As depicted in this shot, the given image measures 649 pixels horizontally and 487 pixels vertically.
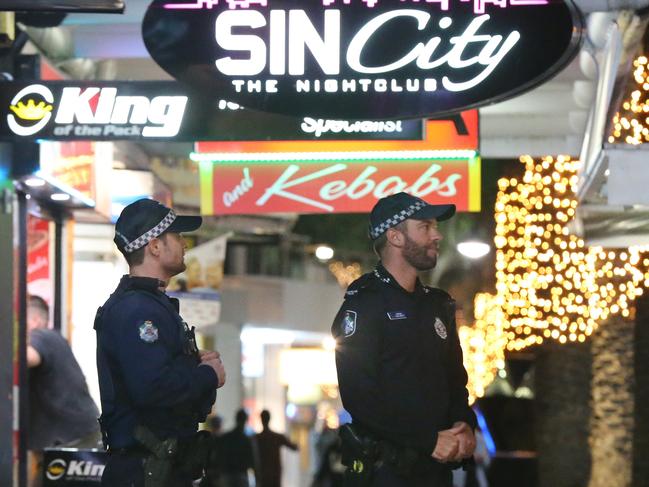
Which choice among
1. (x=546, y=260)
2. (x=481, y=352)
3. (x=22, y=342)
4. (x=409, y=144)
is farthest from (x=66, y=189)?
(x=481, y=352)

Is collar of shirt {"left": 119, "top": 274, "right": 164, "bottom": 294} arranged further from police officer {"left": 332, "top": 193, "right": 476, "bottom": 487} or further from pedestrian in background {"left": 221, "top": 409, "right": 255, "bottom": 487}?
pedestrian in background {"left": 221, "top": 409, "right": 255, "bottom": 487}

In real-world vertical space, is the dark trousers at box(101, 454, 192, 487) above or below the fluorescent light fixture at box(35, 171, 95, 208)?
below

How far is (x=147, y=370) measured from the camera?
5.79 meters

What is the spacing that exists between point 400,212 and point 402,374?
75cm

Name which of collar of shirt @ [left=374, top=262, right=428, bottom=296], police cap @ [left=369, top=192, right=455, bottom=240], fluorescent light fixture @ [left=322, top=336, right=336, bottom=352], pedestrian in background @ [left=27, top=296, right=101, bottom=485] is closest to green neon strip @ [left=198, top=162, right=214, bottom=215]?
pedestrian in background @ [left=27, top=296, right=101, bottom=485]

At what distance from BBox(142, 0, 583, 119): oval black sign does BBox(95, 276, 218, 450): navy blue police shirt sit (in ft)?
7.25

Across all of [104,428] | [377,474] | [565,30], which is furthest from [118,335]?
[565,30]

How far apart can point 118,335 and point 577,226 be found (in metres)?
4.41

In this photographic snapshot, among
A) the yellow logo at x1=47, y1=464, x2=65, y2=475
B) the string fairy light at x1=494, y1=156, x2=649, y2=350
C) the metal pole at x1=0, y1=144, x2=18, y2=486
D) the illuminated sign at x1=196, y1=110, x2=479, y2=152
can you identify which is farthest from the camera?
the string fairy light at x1=494, y1=156, x2=649, y2=350

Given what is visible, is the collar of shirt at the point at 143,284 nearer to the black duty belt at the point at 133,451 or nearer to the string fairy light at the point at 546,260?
the black duty belt at the point at 133,451

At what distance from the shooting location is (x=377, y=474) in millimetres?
6258

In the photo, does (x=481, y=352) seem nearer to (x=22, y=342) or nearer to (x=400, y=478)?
(x=22, y=342)

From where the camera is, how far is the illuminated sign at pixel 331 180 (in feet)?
39.8

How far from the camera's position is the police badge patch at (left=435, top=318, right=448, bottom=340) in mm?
6373
